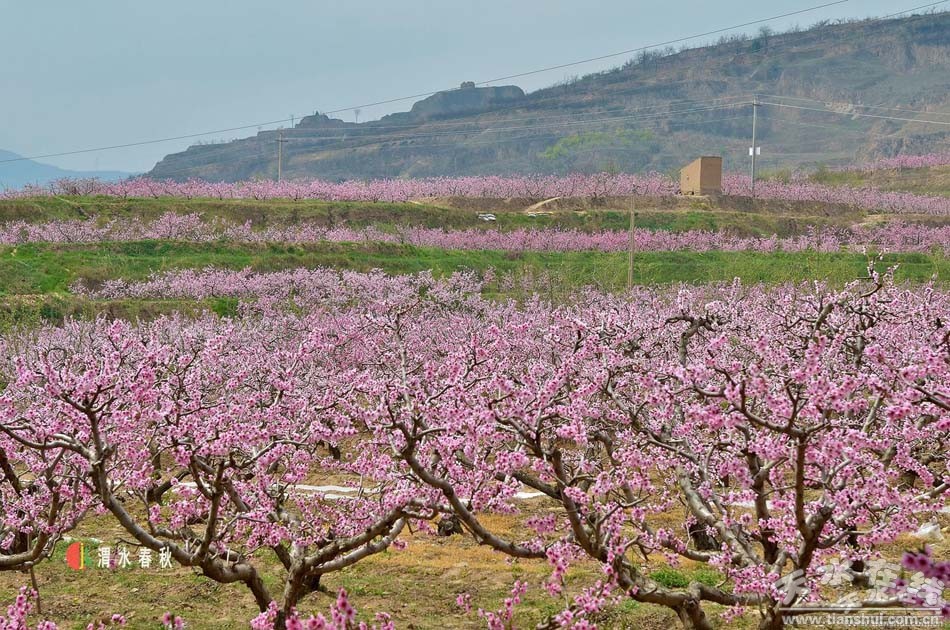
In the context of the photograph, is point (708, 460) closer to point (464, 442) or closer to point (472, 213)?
point (464, 442)

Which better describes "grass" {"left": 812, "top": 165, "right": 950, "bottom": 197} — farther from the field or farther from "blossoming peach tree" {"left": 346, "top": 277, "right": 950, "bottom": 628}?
"blossoming peach tree" {"left": 346, "top": 277, "right": 950, "bottom": 628}

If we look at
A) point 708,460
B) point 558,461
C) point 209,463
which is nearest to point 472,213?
point 209,463

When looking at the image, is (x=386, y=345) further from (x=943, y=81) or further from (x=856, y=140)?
(x=943, y=81)

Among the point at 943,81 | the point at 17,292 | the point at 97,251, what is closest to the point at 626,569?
the point at 17,292

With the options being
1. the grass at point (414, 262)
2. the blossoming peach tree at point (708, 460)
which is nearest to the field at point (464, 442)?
the blossoming peach tree at point (708, 460)

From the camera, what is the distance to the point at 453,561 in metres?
13.6

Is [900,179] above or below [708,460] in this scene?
above

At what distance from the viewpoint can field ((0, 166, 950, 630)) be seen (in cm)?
734

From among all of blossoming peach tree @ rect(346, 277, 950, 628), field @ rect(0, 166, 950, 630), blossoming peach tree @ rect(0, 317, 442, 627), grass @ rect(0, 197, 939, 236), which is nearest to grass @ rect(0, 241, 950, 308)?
field @ rect(0, 166, 950, 630)

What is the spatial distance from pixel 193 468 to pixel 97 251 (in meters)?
39.5

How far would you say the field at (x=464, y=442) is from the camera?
24.1 ft

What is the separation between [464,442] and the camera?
782 centimetres

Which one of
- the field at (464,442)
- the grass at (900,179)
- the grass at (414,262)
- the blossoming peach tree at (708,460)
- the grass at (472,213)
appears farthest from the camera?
the grass at (900,179)

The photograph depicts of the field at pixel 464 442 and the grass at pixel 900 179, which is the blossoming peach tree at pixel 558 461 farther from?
the grass at pixel 900 179
